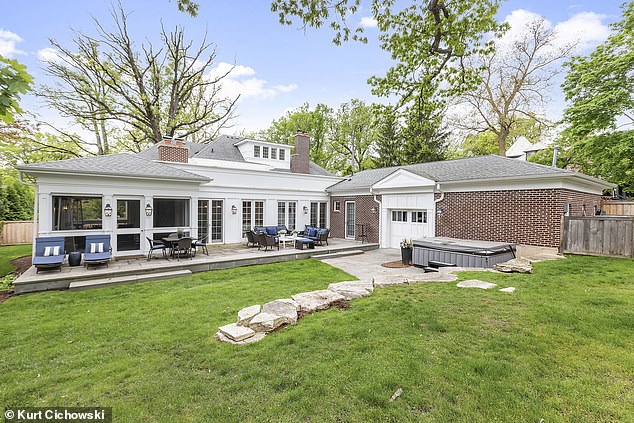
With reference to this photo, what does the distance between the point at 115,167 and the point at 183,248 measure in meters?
3.89

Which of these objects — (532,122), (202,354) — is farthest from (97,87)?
(532,122)

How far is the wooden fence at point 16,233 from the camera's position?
15461 mm

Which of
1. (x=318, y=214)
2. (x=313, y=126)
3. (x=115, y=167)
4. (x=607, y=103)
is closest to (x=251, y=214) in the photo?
(x=318, y=214)

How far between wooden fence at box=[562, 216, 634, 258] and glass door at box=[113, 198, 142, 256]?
14715mm

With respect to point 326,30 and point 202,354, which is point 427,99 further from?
point 202,354

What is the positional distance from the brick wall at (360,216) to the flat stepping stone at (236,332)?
37.6ft

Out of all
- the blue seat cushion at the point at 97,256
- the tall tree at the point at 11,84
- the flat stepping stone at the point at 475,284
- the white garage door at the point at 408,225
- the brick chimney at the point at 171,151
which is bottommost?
the flat stepping stone at the point at 475,284

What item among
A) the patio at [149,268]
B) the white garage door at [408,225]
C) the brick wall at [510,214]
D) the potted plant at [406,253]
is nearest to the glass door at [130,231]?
the patio at [149,268]

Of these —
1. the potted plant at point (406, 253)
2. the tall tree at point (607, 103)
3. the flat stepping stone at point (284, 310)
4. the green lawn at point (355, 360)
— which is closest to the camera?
the green lawn at point (355, 360)

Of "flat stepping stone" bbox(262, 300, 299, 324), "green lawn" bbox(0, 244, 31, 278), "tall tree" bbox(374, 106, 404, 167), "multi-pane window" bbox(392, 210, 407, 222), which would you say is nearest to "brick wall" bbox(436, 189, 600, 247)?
"multi-pane window" bbox(392, 210, 407, 222)

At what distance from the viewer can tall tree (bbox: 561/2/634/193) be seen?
13258mm

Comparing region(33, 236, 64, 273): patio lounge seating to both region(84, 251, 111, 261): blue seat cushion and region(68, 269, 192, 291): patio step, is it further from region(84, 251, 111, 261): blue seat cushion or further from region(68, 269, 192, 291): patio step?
region(68, 269, 192, 291): patio step

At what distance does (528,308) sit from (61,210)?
43.5ft

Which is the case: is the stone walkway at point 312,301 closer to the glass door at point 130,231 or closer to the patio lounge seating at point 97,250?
the patio lounge seating at point 97,250
